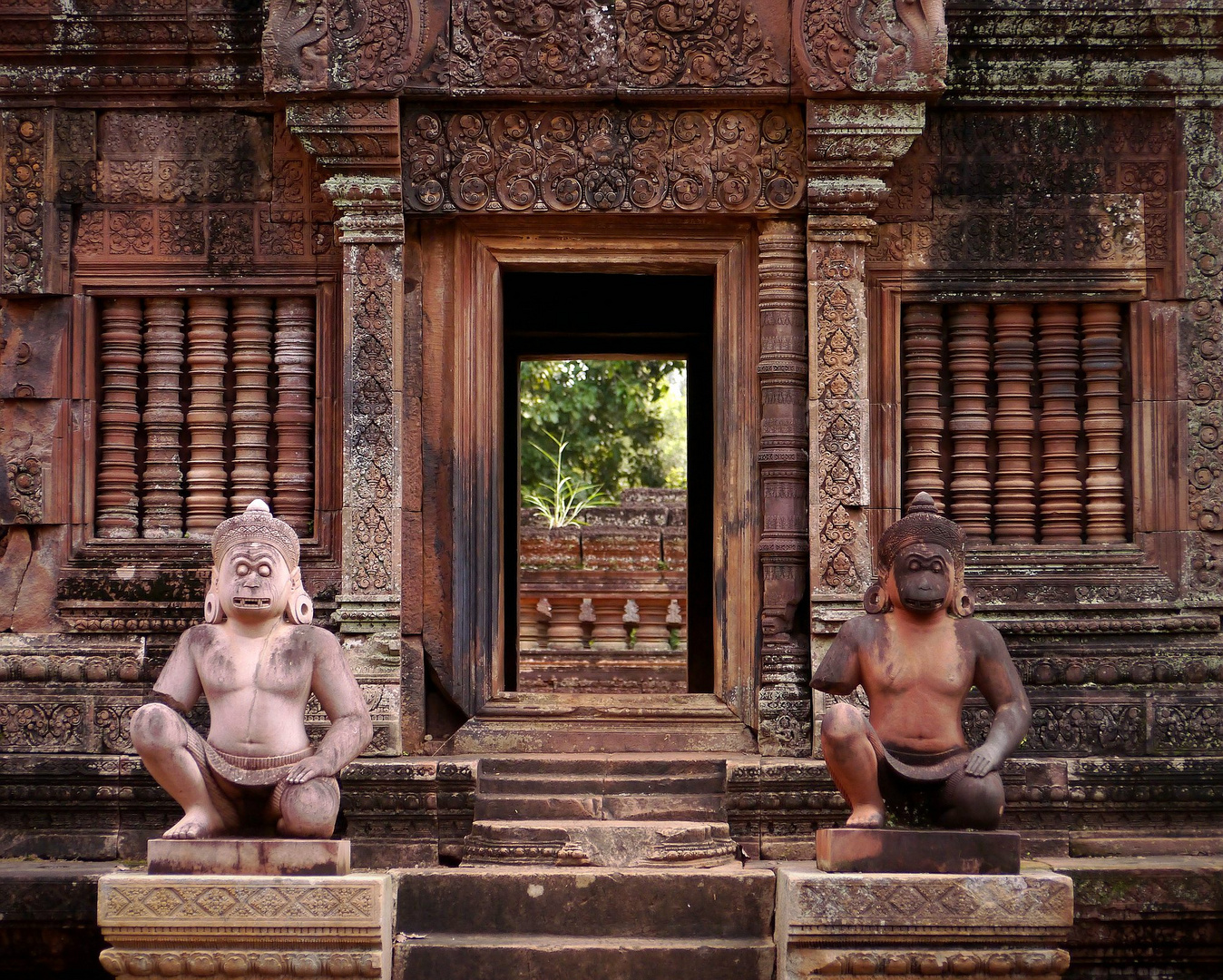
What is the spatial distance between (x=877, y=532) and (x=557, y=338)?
3.99 m

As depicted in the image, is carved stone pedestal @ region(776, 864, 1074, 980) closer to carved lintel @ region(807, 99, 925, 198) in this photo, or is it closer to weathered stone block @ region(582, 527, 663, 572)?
carved lintel @ region(807, 99, 925, 198)

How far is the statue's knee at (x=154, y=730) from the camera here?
5.68m

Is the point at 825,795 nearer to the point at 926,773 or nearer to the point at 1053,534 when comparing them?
the point at 926,773

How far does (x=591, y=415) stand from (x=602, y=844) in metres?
13.7

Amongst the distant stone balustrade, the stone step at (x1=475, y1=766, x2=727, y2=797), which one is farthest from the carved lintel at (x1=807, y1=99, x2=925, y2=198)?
the distant stone balustrade

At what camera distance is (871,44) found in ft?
23.8

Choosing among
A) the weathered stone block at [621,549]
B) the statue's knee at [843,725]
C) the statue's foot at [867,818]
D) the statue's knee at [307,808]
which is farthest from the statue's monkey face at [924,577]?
the weathered stone block at [621,549]

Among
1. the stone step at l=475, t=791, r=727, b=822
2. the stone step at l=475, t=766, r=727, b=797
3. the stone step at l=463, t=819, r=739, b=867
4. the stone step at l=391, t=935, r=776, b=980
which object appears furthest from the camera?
the stone step at l=475, t=766, r=727, b=797

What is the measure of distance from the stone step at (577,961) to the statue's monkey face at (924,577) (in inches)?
59.7

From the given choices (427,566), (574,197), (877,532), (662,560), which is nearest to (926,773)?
(877,532)

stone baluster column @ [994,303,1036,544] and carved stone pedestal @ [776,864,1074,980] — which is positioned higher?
stone baluster column @ [994,303,1036,544]

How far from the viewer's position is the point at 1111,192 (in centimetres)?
772

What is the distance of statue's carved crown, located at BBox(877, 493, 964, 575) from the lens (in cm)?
605

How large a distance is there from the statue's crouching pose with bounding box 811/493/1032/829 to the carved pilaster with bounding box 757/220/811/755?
1199mm
